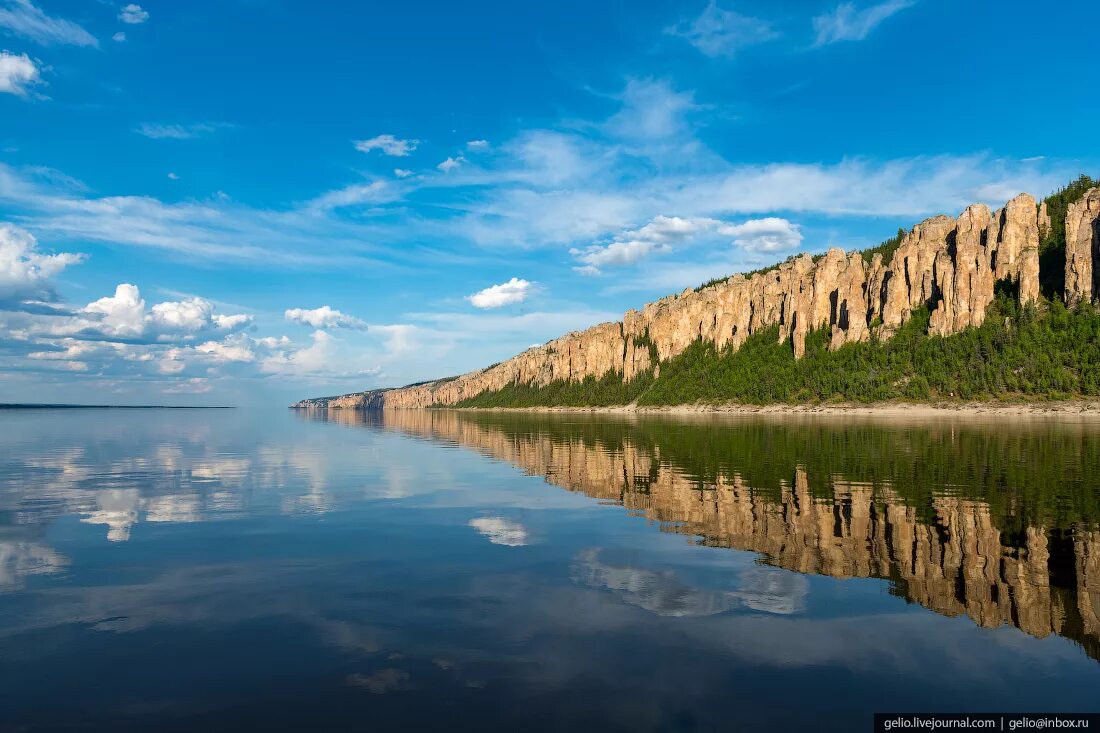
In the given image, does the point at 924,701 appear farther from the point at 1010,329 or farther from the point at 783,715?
the point at 1010,329

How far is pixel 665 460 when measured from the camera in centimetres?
4850

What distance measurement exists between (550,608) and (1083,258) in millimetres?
233430

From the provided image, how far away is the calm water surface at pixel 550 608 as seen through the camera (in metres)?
9.86

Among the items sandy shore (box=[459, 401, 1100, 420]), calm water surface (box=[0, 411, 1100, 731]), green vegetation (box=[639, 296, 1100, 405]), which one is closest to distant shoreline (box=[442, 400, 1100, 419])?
sandy shore (box=[459, 401, 1100, 420])

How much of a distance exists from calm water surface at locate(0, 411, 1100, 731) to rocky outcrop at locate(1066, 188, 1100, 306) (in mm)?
199229

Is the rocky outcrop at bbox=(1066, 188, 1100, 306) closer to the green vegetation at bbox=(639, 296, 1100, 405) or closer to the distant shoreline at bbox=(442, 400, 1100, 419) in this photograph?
the green vegetation at bbox=(639, 296, 1100, 405)

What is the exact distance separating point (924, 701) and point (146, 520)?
27888 mm

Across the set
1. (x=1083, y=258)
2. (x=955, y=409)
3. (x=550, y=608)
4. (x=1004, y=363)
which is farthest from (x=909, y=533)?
(x=1083, y=258)

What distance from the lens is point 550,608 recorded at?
47.2ft

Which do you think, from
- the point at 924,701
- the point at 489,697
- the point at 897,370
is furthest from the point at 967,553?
the point at 897,370

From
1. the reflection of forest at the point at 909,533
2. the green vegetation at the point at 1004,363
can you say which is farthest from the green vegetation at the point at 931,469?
the green vegetation at the point at 1004,363

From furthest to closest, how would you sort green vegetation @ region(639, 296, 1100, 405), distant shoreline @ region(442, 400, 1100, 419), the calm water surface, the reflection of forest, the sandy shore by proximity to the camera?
green vegetation @ region(639, 296, 1100, 405) < distant shoreline @ region(442, 400, 1100, 419) < the sandy shore < the reflection of forest < the calm water surface

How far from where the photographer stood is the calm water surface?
986cm

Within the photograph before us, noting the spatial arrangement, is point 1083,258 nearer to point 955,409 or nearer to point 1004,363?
point 1004,363
